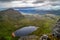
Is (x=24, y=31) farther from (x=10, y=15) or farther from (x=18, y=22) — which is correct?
(x=10, y=15)

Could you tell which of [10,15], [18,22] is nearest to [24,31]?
[18,22]

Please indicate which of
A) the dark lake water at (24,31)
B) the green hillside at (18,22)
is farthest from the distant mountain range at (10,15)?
the dark lake water at (24,31)

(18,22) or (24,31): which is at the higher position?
(18,22)

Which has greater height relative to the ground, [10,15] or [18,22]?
[10,15]

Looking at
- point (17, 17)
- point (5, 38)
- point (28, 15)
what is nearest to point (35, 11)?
point (28, 15)

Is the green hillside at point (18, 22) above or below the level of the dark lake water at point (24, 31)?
above

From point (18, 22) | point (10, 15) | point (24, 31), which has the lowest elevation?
point (24, 31)

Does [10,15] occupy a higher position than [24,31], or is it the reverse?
[10,15]

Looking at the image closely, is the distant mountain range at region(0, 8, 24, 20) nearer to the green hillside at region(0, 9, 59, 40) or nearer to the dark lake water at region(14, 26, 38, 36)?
the green hillside at region(0, 9, 59, 40)

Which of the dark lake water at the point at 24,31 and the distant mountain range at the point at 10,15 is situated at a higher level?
the distant mountain range at the point at 10,15

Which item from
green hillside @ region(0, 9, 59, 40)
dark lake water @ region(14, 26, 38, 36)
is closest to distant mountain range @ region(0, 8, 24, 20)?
green hillside @ region(0, 9, 59, 40)

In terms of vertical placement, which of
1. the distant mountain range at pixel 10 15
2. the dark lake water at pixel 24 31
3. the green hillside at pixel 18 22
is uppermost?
the distant mountain range at pixel 10 15

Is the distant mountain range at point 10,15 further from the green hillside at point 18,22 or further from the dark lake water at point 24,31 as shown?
the dark lake water at point 24,31
